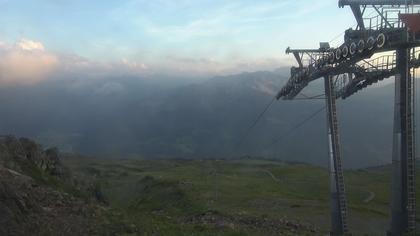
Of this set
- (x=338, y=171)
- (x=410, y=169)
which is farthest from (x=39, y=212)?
(x=338, y=171)

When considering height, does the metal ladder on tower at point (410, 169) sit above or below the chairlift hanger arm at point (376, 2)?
below

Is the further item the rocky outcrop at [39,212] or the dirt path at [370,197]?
the dirt path at [370,197]

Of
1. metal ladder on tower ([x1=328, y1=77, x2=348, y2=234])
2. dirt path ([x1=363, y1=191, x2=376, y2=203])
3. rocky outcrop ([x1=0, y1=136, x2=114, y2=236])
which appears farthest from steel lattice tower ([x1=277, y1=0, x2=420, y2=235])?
dirt path ([x1=363, y1=191, x2=376, y2=203])

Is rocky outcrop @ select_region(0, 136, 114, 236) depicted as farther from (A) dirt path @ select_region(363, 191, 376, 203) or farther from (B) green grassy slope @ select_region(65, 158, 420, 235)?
(A) dirt path @ select_region(363, 191, 376, 203)

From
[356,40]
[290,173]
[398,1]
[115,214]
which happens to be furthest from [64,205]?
[290,173]

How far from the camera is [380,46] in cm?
3675

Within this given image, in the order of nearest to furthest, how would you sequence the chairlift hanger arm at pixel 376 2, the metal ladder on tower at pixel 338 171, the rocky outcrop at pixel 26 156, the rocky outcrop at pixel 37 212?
the rocky outcrop at pixel 37 212 → the chairlift hanger arm at pixel 376 2 → the rocky outcrop at pixel 26 156 → the metal ladder on tower at pixel 338 171

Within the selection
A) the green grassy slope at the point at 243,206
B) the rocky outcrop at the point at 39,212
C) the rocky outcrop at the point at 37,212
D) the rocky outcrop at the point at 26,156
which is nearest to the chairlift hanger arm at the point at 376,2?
the green grassy slope at the point at 243,206

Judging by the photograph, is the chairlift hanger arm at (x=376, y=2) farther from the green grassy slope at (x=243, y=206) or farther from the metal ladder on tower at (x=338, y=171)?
the green grassy slope at (x=243, y=206)

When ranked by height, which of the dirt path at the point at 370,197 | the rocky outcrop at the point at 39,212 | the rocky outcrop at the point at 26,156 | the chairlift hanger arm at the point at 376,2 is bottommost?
the dirt path at the point at 370,197

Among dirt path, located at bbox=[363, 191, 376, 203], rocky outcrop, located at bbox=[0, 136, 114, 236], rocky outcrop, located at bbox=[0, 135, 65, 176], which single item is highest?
rocky outcrop, located at bbox=[0, 135, 65, 176]

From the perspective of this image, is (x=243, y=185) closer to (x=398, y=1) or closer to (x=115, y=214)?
(x=398, y=1)

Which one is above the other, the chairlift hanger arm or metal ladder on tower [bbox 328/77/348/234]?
the chairlift hanger arm

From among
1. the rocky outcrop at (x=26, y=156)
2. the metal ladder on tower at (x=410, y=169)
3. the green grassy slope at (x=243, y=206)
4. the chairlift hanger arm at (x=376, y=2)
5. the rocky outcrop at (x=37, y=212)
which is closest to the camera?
the rocky outcrop at (x=37, y=212)
